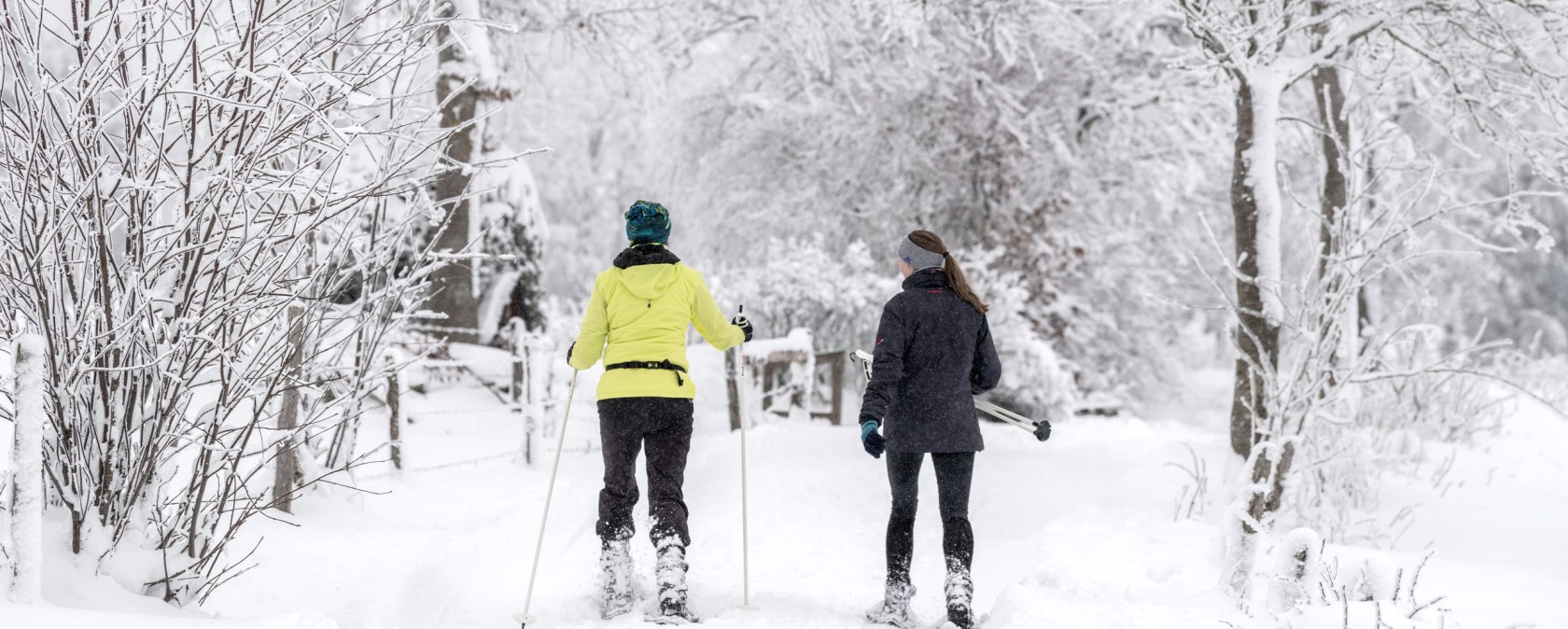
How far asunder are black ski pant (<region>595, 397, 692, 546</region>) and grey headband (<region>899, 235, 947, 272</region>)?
43.6 inches

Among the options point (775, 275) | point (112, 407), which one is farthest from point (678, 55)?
point (112, 407)

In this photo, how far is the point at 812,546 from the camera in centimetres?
608

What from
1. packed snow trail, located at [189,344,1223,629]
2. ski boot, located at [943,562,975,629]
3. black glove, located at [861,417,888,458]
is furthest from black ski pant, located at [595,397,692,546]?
ski boot, located at [943,562,975,629]

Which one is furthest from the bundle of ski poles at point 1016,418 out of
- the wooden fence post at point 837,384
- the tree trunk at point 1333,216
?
the wooden fence post at point 837,384

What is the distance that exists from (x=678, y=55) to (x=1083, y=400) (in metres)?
7.84

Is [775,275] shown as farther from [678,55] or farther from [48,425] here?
[48,425]

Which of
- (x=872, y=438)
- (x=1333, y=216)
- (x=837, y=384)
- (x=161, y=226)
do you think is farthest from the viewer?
(x=837, y=384)

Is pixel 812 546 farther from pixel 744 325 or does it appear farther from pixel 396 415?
pixel 396 415

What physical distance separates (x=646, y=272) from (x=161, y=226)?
182 cm

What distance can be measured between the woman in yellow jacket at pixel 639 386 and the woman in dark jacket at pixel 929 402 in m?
0.84

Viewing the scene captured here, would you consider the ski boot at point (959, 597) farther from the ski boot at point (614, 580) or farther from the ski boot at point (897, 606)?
the ski boot at point (614, 580)

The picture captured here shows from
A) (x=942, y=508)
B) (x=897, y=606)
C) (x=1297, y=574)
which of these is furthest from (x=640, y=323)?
(x=1297, y=574)

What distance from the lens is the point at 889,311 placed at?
172 inches

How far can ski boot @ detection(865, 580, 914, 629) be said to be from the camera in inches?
171
